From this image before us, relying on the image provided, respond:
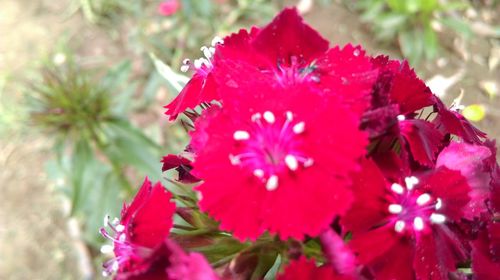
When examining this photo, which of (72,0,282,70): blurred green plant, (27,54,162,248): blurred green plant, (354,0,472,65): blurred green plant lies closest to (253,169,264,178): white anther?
(27,54,162,248): blurred green plant

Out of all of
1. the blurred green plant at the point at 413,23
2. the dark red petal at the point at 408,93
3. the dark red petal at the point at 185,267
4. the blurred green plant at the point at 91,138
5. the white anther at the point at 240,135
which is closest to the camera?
the dark red petal at the point at 185,267

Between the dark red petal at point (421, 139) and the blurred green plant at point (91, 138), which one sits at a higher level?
the blurred green plant at point (91, 138)

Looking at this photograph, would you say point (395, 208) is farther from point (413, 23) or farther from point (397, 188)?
point (413, 23)

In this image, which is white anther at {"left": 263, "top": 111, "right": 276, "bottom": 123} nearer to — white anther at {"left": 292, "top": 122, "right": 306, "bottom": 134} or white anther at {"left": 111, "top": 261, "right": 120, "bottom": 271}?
white anther at {"left": 292, "top": 122, "right": 306, "bottom": 134}

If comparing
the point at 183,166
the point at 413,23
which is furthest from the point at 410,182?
the point at 413,23

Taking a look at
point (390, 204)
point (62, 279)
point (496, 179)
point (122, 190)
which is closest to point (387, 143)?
point (390, 204)

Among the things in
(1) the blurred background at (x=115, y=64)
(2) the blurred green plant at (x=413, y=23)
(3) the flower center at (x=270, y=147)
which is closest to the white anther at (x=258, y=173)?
(3) the flower center at (x=270, y=147)

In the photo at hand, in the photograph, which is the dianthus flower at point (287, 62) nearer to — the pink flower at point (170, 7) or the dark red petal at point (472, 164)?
the dark red petal at point (472, 164)
